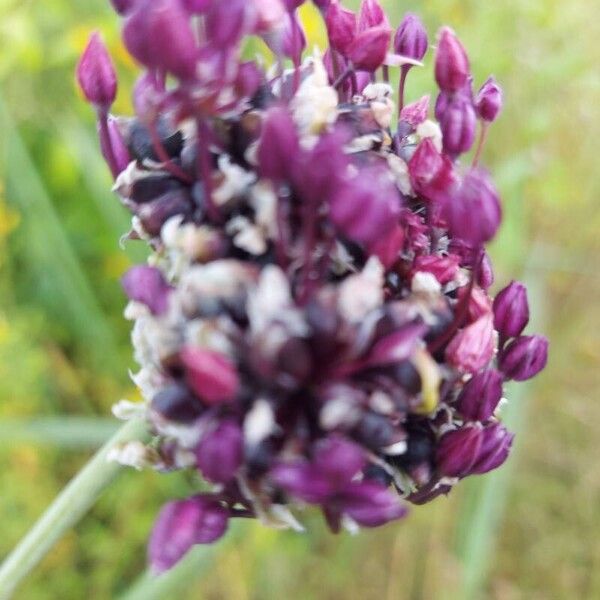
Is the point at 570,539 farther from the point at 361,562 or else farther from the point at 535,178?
the point at 535,178

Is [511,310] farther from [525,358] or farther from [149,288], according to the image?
[149,288]

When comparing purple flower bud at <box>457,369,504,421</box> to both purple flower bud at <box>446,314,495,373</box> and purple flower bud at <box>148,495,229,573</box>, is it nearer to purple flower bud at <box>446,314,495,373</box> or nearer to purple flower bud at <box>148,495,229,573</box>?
purple flower bud at <box>446,314,495,373</box>

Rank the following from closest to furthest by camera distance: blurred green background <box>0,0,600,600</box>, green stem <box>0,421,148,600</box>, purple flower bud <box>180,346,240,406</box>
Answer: purple flower bud <box>180,346,240,406</box>, green stem <box>0,421,148,600</box>, blurred green background <box>0,0,600,600</box>

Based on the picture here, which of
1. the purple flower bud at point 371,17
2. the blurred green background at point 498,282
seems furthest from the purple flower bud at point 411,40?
the blurred green background at point 498,282

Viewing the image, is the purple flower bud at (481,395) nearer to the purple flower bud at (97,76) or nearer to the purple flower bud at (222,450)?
the purple flower bud at (222,450)

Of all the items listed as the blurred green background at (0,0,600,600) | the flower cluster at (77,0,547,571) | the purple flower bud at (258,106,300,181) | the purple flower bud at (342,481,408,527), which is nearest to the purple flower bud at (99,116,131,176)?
the flower cluster at (77,0,547,571)

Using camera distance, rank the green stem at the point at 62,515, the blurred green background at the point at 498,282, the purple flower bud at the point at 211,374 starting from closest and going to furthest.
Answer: the purple flower bud at the point at 211,374, the green stem at the point at 62,515, the blurred green background at the point at 498,282
